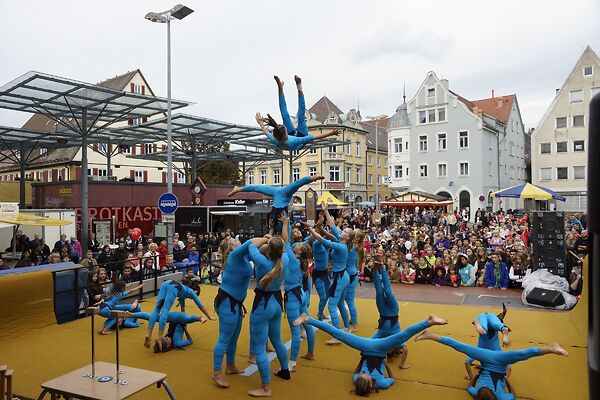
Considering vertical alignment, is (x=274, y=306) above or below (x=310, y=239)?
below

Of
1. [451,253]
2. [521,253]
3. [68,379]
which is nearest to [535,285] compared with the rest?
[521,253]

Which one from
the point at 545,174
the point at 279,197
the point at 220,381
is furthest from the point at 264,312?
the point at 545,174

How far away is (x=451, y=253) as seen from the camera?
13.5 meters

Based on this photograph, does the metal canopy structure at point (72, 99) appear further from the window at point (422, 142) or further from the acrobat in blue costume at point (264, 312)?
the window at point (422, 142)

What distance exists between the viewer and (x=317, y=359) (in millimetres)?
6566

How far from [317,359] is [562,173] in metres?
41.4

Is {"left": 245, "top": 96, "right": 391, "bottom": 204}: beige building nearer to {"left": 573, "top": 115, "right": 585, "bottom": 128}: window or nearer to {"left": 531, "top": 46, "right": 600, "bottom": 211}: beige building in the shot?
{"left": 531, "top": 46, "right": 600, "bottom": 211}: beige building

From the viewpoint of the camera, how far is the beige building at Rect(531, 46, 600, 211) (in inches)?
1508

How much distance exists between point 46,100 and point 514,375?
50.3 feet

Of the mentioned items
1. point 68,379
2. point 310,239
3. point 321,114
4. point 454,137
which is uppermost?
A: point 321,114

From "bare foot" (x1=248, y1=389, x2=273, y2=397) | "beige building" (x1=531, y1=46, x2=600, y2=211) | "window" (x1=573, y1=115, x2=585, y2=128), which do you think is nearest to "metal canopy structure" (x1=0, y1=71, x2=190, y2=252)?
"bare foot" (x1=248, y1=389, x2=273, y2=397)

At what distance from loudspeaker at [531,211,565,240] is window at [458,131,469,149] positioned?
100 ft

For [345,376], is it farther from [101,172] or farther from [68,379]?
[101,172]

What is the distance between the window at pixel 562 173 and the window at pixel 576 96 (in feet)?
19.3
